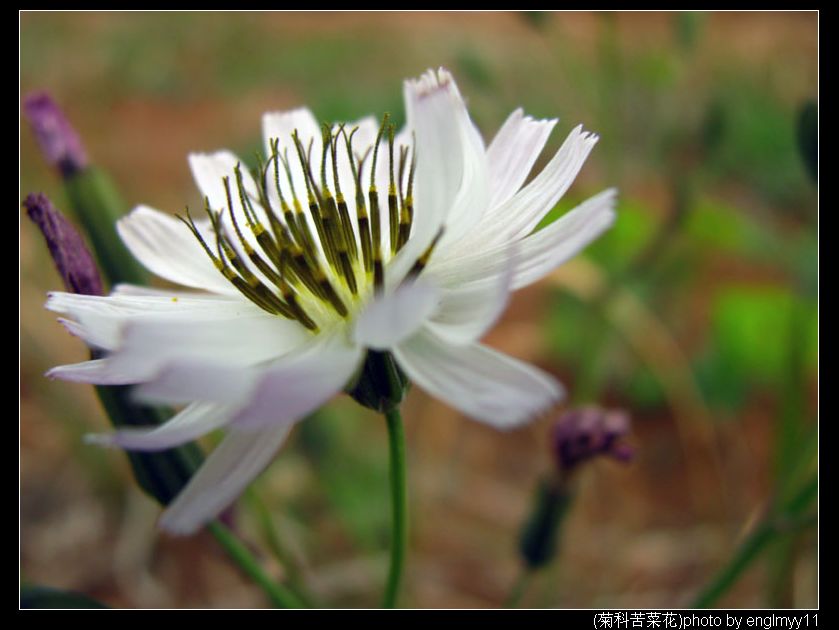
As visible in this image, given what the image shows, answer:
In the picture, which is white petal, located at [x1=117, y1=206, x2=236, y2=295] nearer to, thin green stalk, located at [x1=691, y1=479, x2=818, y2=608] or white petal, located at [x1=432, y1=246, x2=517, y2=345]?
white petal, located at [x1=432, y1=246, x2=517, y2=345]

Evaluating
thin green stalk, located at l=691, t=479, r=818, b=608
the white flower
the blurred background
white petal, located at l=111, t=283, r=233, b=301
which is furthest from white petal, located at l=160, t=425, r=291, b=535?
thin green stalk, located at l=691, t=479, r=818, b=608

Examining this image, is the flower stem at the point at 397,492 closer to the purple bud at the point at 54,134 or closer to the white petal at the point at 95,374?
the white petal at the point at 95,374

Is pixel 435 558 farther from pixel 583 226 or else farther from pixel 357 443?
pixel 583 226

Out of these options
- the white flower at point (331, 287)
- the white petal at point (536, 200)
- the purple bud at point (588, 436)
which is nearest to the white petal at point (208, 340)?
the white flower at point (331, 287)
